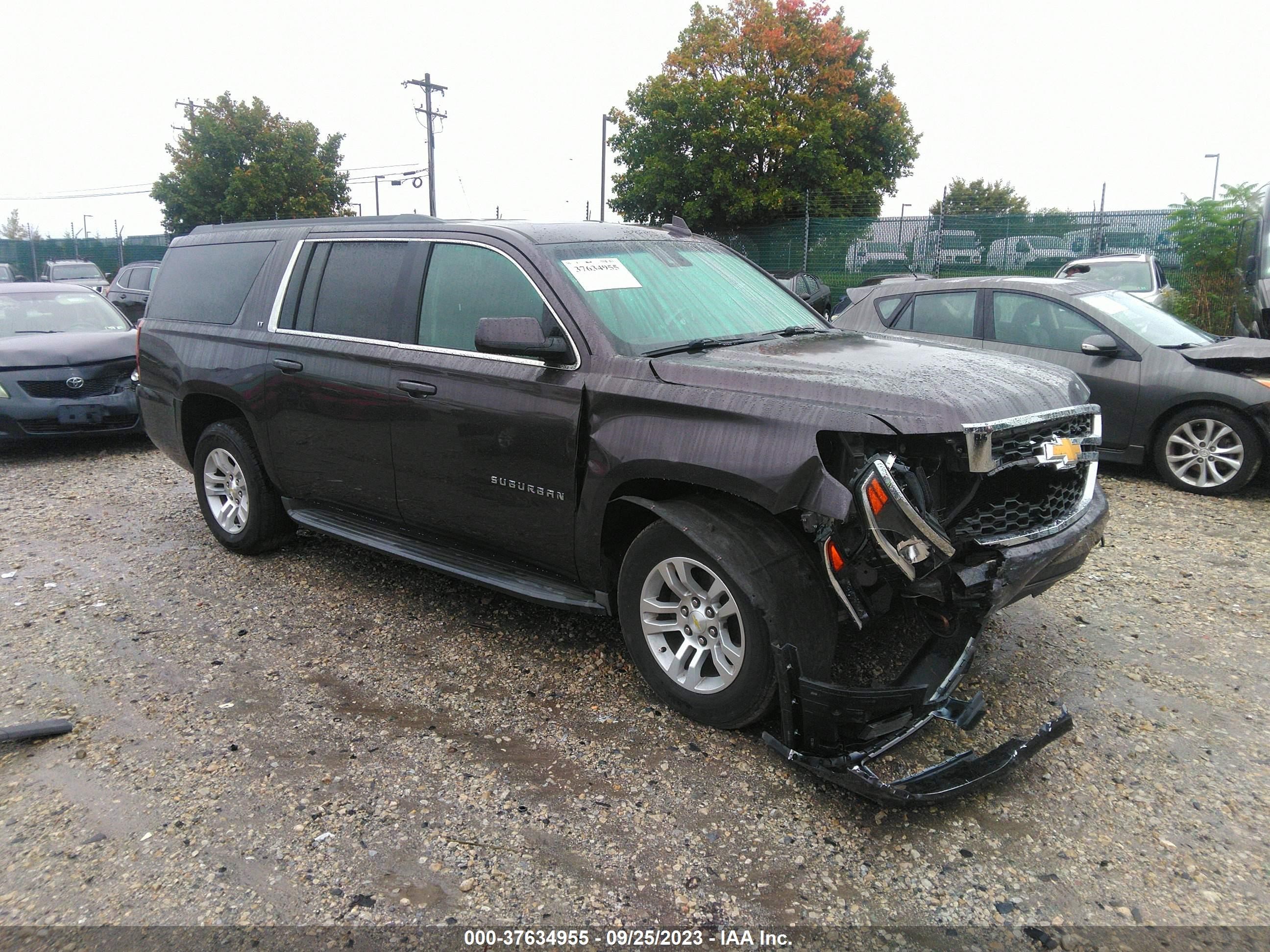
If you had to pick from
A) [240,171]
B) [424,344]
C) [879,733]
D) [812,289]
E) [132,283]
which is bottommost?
[879,733]

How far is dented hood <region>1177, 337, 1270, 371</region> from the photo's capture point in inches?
250

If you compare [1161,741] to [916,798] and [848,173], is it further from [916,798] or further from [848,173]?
[848,173]

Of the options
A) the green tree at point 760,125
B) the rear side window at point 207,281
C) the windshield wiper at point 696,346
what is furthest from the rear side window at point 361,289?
the green tree at point 760,125

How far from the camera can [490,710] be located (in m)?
Answer: 3.54

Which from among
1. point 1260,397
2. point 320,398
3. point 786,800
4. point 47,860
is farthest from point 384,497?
point 1260,397

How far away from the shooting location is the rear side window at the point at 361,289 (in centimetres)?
426

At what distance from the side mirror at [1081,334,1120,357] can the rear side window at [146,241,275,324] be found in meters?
5.84

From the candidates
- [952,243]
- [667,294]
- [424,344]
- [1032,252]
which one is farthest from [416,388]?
[952,243]

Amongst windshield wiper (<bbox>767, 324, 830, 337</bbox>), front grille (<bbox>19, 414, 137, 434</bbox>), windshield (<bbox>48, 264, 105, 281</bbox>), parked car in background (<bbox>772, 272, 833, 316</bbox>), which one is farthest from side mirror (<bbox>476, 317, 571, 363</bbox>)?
windshield (<bbox>48, 264, 105, 281</bbox>)

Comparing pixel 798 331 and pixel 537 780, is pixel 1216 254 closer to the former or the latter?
pixel 798 331

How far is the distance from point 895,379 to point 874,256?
18.8 meters

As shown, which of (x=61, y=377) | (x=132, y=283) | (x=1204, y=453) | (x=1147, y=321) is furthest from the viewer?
(x=132, y=283)

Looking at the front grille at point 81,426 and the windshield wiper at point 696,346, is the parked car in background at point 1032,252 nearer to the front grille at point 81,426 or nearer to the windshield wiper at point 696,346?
the front grille at point 81,426

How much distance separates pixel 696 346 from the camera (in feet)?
11.9
